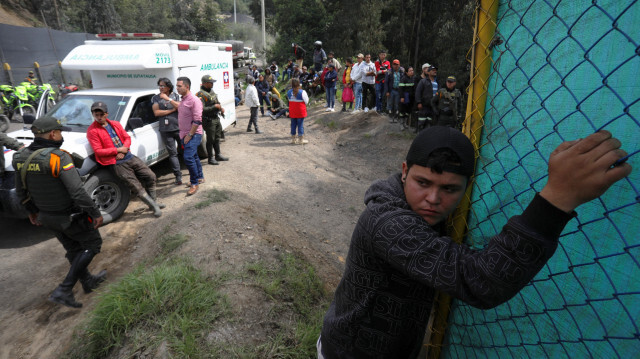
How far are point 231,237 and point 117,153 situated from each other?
238 cm

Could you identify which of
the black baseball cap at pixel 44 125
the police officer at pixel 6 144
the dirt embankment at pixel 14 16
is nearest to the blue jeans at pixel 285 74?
the police officer at pixel 6 144

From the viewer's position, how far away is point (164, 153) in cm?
688

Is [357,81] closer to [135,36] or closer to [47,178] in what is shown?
[135,36]

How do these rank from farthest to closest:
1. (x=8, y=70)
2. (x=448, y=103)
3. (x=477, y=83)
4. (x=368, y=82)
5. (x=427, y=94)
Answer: (x=8, y=70), (x=368, y=82), (x=427, y=94), (x=448, y=103), (x=477, y=83)

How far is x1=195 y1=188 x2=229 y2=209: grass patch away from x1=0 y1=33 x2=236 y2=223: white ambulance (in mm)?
1267

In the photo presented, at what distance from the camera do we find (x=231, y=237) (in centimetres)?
432

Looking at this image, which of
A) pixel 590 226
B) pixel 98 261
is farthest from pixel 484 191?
pixel 98 261

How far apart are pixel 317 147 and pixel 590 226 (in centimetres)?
913

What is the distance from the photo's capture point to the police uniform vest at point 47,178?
3482mm

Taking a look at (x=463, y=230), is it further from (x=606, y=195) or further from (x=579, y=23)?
(x=579, y=23)

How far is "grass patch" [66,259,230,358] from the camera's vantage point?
259cm

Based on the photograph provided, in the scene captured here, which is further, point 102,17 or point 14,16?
point 102,17

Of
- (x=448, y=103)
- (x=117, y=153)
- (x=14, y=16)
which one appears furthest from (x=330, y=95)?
(x=14, y=16)

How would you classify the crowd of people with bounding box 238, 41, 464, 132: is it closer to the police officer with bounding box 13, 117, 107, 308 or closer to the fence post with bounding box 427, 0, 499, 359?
the fence post with bounding box 427, 0, 499, 359
